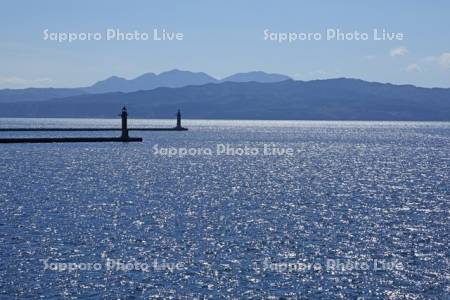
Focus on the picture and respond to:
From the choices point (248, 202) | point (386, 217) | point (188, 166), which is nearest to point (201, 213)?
point (248, 202)

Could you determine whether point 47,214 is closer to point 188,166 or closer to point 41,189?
point 41,189

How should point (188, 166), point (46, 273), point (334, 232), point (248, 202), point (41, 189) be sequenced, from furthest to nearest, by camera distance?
point (188, 166) < point (41, 189) < point (248, 202) < point (334, 232) < point (46, 273)

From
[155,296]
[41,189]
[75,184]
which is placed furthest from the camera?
[75,184]

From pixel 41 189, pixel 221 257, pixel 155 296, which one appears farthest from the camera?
pixel 41 189

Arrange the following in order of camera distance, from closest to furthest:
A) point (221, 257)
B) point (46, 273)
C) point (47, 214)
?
1. point (46, 273)
2. point (221, 257)
3. point (47, 214)

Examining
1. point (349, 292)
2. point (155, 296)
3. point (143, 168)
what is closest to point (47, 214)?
point (155, 296)

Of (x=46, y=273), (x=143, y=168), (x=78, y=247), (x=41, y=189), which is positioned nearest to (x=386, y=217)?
(x=78, y=247)

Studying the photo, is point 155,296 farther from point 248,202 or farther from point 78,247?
point 248,202

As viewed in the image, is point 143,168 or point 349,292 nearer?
point 349,292
